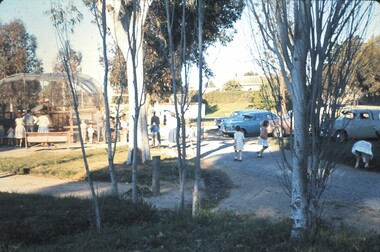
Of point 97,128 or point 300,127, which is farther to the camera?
point 97,128

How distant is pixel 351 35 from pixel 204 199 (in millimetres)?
5590

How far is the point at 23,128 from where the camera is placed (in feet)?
67.7

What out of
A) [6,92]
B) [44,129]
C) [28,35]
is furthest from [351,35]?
[28,35]

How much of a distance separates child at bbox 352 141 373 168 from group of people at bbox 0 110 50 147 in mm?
15362

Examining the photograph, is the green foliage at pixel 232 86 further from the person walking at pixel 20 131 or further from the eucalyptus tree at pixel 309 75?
the eucalyptus tree at pixel 309 75

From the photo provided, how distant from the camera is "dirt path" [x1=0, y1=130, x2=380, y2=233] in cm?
729

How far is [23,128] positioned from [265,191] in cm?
1537

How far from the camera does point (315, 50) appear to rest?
4047mm

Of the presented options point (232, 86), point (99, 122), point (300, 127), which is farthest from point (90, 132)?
point (232, 86)

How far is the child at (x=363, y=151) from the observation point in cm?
1271

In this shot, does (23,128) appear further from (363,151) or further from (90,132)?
(363,151)

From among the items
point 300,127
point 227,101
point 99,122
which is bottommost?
point 99,122

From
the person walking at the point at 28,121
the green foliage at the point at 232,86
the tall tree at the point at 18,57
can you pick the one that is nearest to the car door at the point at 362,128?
the person walking at the point at 28,121

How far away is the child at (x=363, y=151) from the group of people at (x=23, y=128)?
15.4 metres
